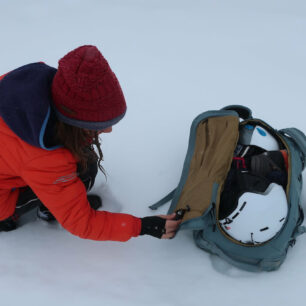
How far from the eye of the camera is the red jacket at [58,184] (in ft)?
2.56

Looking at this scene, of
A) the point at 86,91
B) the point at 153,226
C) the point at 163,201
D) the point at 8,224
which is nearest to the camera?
the point at 86,91

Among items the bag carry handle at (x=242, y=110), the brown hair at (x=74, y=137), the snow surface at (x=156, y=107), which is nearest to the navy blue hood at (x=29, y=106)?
the brown hair at (x=74, y=137)

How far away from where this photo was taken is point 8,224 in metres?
1.09

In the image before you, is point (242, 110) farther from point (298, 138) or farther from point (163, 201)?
point (163, 201)

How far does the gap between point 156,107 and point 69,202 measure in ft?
3.10

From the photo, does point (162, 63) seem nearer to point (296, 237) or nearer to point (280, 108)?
point (280, 108)

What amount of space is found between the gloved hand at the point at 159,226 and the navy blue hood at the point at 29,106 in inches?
14.3

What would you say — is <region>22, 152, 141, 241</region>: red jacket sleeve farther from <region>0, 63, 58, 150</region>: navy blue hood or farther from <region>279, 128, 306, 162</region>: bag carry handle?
<region>279, 128, 306, 162</region>: bag carry handle

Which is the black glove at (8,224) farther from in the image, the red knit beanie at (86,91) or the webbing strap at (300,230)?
the webbing strap at (300,230)

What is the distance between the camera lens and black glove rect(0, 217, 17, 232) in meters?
1.08

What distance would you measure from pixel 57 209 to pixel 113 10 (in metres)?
2.00

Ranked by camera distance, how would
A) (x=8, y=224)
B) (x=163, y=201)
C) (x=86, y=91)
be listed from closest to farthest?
(x=86, y=91) → (x=8, y=224) → (x=163, y=201)

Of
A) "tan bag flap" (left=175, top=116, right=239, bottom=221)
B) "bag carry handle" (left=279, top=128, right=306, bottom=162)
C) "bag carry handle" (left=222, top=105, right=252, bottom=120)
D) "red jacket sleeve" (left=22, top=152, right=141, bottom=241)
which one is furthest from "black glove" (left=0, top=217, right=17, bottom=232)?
"bag carry handle" (left=279, top=128, right=306, bottom=162)

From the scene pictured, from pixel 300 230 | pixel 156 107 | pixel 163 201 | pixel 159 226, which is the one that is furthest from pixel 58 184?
pixel 156 107
